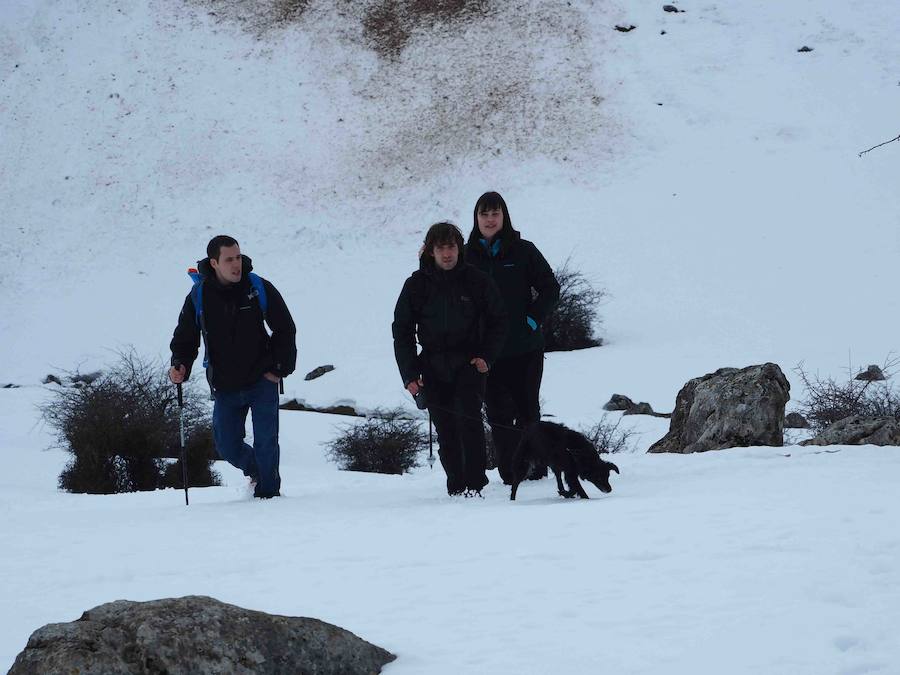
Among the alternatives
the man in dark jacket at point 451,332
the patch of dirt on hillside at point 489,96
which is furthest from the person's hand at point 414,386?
the patch of dirt on hillside at point 489,96

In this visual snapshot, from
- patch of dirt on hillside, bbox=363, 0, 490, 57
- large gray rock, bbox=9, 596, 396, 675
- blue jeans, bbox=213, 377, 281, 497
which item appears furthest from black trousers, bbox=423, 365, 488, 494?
patch of dirt on hillside, bbox=363, 0, 490, 57

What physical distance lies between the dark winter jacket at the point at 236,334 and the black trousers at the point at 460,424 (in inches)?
43.6

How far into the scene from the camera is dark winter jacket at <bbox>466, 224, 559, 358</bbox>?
6.99m

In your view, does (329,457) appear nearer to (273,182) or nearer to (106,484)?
(106,484)

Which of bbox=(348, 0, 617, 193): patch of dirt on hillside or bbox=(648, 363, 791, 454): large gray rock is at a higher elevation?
bbox=(348, 0, 617, 193): patch of dirt on hillside

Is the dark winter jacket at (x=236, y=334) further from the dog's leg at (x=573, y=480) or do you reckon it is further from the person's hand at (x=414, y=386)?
the dog's leg at (x=573, y=480)

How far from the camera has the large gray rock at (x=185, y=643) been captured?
103 inches

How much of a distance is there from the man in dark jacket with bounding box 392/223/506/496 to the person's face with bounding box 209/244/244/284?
1149 millimetres

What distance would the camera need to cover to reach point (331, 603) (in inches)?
153

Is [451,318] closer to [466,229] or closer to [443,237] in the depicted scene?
[443,237]

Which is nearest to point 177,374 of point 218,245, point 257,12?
point 218,245

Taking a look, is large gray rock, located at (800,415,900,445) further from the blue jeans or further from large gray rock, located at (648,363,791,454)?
the blue jeans

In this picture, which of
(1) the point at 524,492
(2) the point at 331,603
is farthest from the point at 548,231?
(2) the point at 331,603

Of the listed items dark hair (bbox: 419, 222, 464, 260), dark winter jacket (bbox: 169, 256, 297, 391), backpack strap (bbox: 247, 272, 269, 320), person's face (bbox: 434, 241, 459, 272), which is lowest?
dark winter jacket (bbox: 169, 256, 297, 391)
